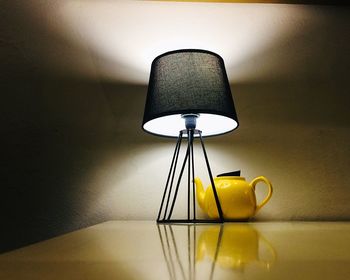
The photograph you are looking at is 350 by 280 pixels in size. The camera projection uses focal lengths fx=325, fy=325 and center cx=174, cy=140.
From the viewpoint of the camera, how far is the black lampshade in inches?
35.3

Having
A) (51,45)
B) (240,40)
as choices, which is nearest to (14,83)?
(51,45)

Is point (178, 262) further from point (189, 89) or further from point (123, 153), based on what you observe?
point (123, 153)

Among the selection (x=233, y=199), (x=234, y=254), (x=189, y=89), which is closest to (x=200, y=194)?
(x=233, y=199)

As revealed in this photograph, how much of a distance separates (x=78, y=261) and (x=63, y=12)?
129 centimetres

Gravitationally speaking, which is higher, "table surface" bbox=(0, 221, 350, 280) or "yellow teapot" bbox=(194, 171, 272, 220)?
"yellow teapot" bbox=(194, 171, 272, 220)

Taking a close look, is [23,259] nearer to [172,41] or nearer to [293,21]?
[172,41]

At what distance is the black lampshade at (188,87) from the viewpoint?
2.94 feet

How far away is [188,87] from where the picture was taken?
914 mm

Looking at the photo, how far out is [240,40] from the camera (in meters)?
1.36

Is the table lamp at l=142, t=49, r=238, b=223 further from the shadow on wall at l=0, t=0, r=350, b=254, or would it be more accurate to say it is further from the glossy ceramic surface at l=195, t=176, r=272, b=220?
the shadow on wall at l=0, t=0, r=350, b=254

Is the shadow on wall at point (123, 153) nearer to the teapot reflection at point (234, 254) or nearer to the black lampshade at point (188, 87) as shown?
the black lampshade at point (188, 87)

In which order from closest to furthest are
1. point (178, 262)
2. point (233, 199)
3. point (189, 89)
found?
point (178, 262) < point (189, 89) < point (233, 199)

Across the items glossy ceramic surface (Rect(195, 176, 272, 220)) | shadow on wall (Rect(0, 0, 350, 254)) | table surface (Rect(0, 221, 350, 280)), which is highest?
shadow on wall (Rect(0, 0, 350, 254))

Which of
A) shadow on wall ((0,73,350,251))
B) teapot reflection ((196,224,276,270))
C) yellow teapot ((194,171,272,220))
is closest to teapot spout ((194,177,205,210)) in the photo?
yellow teapot ((194,171,272,220))
